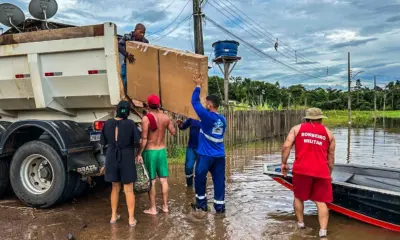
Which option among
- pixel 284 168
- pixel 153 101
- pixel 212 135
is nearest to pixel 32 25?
pixel 153 101

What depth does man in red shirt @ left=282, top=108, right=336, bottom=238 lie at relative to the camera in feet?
15.8

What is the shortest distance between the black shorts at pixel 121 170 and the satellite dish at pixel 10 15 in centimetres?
332

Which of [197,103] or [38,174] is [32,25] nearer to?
[38,174]

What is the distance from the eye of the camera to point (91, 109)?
6234 mm

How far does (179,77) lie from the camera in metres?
5.53

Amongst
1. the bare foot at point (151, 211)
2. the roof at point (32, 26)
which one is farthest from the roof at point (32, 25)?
the bare foot at point (151, 211)

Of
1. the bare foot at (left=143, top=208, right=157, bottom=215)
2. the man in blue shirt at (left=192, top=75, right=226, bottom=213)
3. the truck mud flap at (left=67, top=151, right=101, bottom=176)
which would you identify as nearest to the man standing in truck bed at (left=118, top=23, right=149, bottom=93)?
the man in blue shirt at (left=192, top=75, right=226, bottom=213)

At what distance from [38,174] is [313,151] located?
4.37 m

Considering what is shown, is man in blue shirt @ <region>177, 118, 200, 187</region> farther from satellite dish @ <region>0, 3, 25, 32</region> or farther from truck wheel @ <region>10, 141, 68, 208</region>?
satellite dish @ <region>0, 3, 25, 32</region>

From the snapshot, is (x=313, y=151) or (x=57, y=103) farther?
(x=57, y=103)

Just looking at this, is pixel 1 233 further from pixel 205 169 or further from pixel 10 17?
pixel 10 17

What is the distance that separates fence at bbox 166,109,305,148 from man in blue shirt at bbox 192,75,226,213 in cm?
612

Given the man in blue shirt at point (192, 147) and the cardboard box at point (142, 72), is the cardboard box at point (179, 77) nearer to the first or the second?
the cardboard box at point (142, 72)

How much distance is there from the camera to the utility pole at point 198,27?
1302cm
